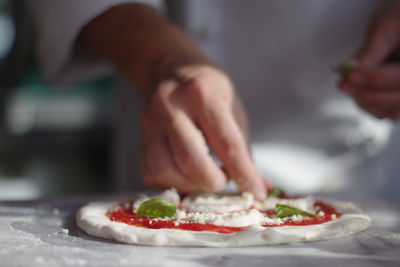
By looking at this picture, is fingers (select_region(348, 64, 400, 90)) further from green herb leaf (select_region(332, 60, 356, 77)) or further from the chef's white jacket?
the chef's white jacket

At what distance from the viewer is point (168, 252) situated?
822 millimetres

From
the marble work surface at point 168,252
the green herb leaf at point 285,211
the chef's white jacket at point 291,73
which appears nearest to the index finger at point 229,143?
the green herb leaf at point 285,211

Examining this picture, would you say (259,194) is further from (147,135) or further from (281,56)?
(281,56)

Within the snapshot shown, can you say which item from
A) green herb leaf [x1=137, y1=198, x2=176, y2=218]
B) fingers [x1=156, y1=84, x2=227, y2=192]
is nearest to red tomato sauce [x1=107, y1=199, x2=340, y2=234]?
green herb leaf [x1=137, y1=198, x2=176, y2=218]

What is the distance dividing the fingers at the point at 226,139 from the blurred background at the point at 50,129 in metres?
2.95

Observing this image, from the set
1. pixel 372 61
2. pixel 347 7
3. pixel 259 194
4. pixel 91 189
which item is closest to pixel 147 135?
pixel 259 194

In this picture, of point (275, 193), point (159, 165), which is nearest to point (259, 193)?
point (275, 193)

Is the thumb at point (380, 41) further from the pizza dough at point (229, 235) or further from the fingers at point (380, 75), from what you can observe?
the pizza dough at point (229, 235)

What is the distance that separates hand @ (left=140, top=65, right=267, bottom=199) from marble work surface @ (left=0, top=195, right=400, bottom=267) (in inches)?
7.9

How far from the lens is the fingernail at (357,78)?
4.26ft

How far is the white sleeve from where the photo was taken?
132cm

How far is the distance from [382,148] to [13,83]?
290 cm

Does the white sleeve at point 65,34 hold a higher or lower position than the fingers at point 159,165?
higher

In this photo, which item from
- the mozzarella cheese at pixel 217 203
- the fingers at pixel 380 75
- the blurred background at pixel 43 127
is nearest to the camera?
the mozzarella cheese at pixel 217 203
